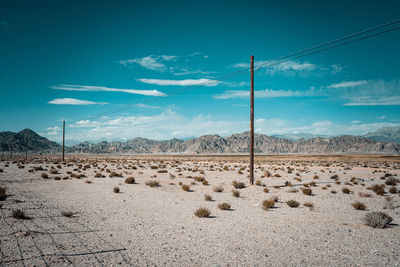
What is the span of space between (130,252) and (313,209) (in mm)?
9328

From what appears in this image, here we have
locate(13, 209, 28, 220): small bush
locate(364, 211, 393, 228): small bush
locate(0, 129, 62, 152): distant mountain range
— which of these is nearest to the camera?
locate(364, 211, 393, 228): small bush

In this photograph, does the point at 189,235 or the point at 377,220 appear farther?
the point at 377,220

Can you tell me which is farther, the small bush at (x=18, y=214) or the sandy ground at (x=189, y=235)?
the small bush at (x=18, y=214)

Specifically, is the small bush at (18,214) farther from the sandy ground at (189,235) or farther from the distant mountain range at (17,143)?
the distant mountain range at (17,143)

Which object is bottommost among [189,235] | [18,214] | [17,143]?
[189,235]

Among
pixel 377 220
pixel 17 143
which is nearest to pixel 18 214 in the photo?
pixel 377 220

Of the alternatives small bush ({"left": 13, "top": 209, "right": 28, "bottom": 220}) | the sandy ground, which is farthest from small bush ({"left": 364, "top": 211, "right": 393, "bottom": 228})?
small bush ({"left": 13, "top": 209, "right": 28, "bottom": 220})

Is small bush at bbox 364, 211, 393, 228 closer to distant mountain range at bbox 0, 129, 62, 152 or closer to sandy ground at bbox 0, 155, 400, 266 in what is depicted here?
sandy ground at bbox 0, 155, 400, 266

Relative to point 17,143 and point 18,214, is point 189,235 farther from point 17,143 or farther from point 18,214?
point 17,143

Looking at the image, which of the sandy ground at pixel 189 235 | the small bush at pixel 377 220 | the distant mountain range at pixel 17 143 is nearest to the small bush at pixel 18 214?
the sandy ground at pixel 189 235

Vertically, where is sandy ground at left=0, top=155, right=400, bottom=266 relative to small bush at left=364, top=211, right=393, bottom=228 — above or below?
below

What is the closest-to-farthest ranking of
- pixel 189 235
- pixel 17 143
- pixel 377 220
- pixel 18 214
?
pixel 189 235
pixel 377 220
pixel 18 214
pixel 17 143

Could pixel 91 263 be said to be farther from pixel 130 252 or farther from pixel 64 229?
pixel 64 229

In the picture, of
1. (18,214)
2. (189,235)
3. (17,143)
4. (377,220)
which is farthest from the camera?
(17,143)
